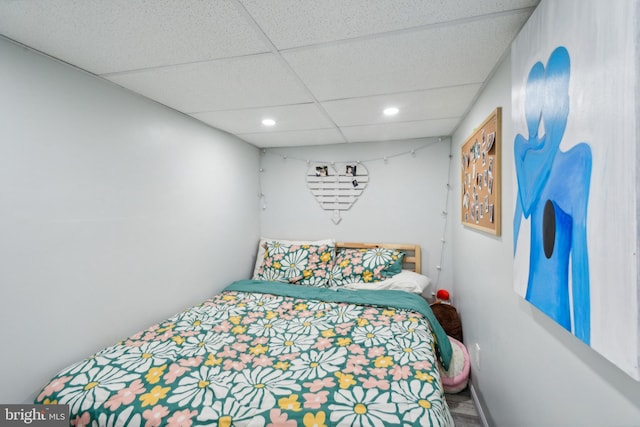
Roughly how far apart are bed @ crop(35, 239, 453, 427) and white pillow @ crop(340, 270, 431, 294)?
0.10 ft

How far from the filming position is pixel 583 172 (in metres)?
0.70

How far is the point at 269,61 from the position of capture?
1.36m

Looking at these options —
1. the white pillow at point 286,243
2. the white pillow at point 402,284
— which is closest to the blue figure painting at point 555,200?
the white pillow at point 402,284

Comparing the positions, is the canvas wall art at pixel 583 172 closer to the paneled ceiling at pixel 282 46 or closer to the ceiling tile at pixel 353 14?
the ceiling tile at pixel 353 14

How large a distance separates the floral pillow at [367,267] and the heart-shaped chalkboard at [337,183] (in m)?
0.53

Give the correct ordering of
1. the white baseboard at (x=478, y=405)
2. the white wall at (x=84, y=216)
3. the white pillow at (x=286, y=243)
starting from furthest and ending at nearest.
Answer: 1. the white pillow at (x=286, y=243)
2. the white baseboard at (x=478, y=405)
3. the white wall at (x=84, y=216)

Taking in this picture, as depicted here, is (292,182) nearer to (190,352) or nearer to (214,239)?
(214,239)

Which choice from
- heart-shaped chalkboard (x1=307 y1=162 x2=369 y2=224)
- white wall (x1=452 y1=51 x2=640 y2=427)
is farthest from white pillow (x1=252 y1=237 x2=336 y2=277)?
white wall (x1=452 y1=51 x2=640 y2=427)

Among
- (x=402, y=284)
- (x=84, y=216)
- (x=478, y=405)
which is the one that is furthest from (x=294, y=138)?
(x=478, y=405)

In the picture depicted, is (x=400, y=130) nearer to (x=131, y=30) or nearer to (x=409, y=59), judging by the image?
(x=409, y=59)

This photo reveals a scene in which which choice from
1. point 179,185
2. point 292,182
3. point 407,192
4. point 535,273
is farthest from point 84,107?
point 407,192

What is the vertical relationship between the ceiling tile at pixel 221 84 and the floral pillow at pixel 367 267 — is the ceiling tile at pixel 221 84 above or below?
above

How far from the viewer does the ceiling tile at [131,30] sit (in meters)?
1.00

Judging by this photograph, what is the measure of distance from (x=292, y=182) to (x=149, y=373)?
226cm
